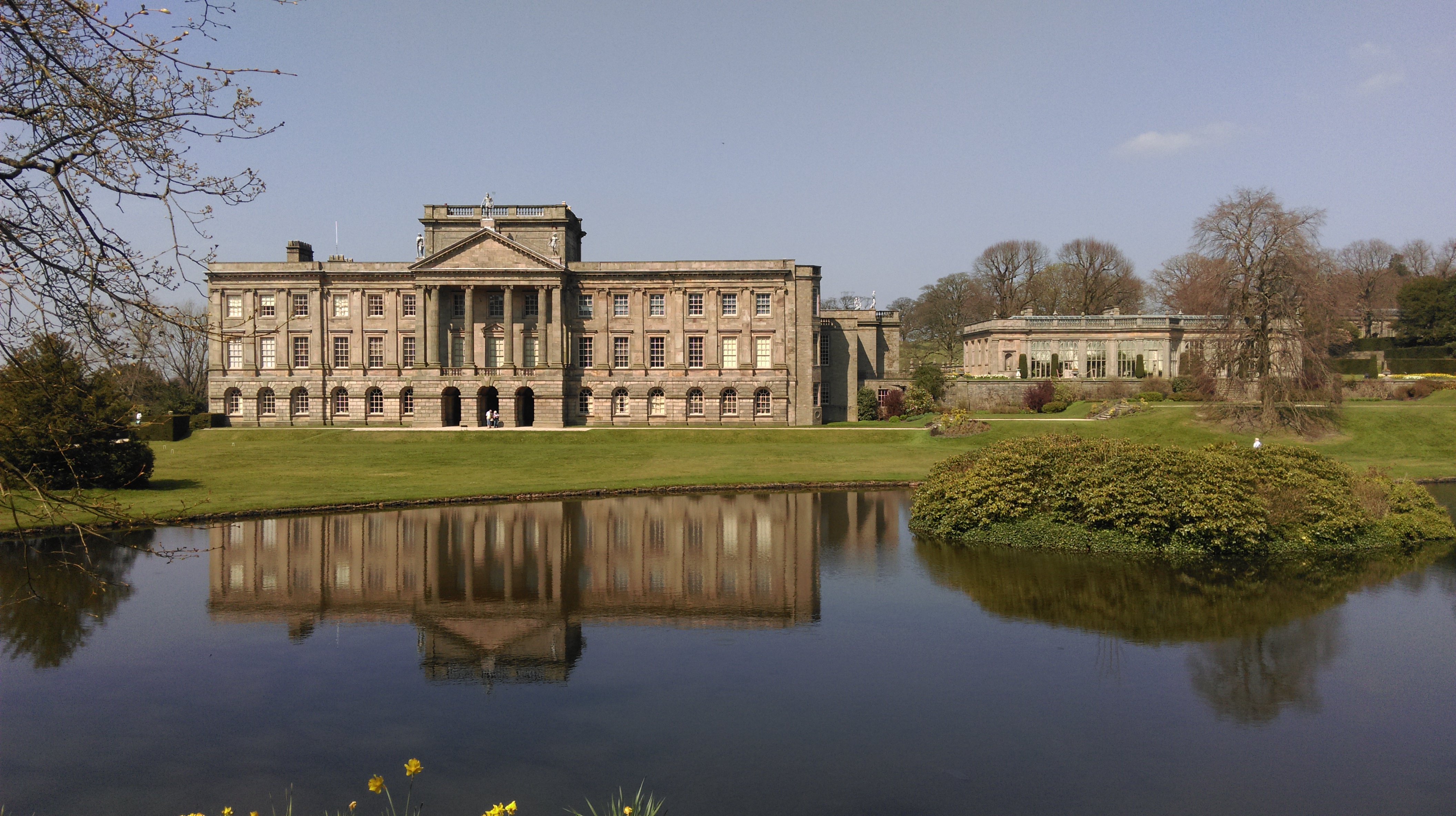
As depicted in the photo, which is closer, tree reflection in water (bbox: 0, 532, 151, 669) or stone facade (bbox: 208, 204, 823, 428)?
tree reflection in water (bbox: 0, 532, 151, 669)

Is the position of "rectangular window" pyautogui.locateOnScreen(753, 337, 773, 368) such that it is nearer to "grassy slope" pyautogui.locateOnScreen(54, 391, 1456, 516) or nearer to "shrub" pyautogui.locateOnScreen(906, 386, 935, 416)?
"grassy slope" pyautogui.locateOnScreen(54, 391, 1456, 516)

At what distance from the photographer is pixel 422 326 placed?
55344mm

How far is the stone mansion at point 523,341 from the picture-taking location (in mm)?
54719

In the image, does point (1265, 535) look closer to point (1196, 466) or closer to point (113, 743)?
point (1196, 466)

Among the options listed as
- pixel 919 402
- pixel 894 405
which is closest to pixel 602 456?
pixel 894 405

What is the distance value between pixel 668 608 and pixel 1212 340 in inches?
1545

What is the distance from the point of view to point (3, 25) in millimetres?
6414

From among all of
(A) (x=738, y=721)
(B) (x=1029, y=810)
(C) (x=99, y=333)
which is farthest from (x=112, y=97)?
(B) (x=1029, y=810)

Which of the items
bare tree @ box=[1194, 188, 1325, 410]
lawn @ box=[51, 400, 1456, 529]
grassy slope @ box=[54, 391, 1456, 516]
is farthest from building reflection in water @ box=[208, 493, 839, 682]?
bare tree @ box=[1194, 188, 1325, 410]

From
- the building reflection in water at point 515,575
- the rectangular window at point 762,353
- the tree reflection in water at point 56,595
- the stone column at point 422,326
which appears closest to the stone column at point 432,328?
the stone column at point 422,326

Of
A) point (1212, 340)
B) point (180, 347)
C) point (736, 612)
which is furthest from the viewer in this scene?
point (1212, 340)

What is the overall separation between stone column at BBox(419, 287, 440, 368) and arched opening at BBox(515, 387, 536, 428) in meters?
5.20

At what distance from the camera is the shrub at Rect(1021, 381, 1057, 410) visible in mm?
56375

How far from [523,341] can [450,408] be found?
6198 mm
